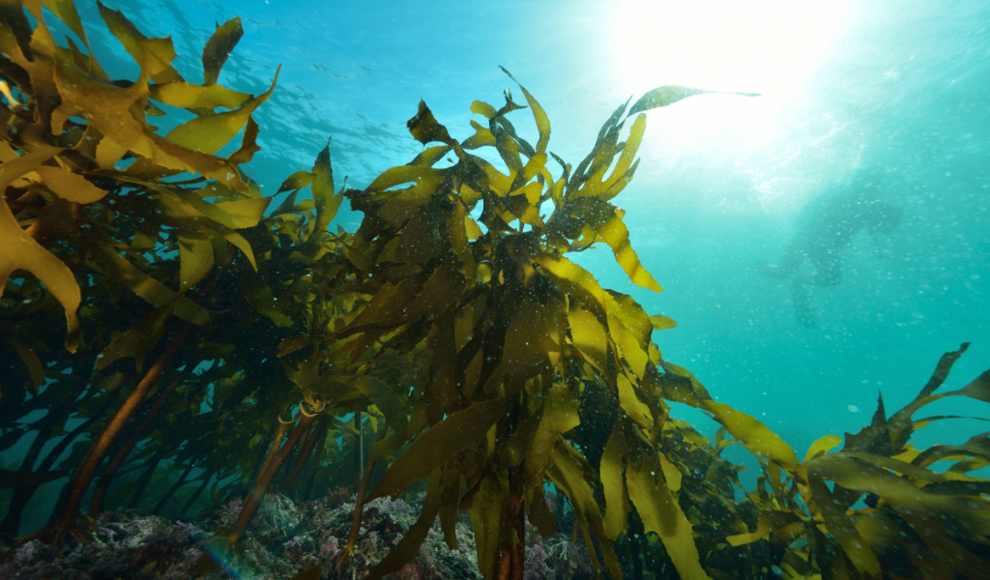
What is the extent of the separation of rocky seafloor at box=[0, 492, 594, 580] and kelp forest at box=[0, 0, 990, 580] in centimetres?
1

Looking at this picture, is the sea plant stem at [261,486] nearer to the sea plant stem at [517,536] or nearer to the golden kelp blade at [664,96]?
→ the sea plant stem at [517,536]

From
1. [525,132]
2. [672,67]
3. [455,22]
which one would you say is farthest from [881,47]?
[455,22]

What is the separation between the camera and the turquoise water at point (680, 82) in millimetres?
Result: 11258

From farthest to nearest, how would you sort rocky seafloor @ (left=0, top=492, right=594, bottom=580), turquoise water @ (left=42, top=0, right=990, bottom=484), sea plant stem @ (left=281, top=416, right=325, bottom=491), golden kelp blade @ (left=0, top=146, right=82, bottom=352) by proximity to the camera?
turquoise water @ (left=42, top=0, right=990, bottom=484), sea plant stem @ (left=281, top=416, right=325, bottom=491), rocky seafloor @ (left=0, top=492, right=594, bottom=580), golden kelp blade @ (left=0, top=146, right=82, bottom=352)

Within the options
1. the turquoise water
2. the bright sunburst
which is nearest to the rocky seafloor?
the turquoise water

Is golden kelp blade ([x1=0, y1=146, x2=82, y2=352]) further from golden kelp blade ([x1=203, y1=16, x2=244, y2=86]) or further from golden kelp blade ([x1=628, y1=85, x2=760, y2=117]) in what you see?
golden kelp blade ([x1=628, y1=85, x2=760, y2=117])

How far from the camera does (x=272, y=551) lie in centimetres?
145

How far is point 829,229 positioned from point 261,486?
1610 inches

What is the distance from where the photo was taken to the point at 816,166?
2322 cm

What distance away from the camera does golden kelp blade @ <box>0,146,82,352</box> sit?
75 centimetres

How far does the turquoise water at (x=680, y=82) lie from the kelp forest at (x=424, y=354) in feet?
2.98

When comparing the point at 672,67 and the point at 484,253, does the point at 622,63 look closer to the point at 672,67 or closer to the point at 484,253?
the point at 672,67

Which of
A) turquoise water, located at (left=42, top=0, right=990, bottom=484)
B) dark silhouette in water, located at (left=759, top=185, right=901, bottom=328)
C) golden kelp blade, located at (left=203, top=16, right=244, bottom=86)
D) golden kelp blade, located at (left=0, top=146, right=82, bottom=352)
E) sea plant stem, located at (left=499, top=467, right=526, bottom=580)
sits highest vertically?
dark silhouette in water, located at (left=759, top=185, right=901, bottom=328)

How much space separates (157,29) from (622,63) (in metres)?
16.8
